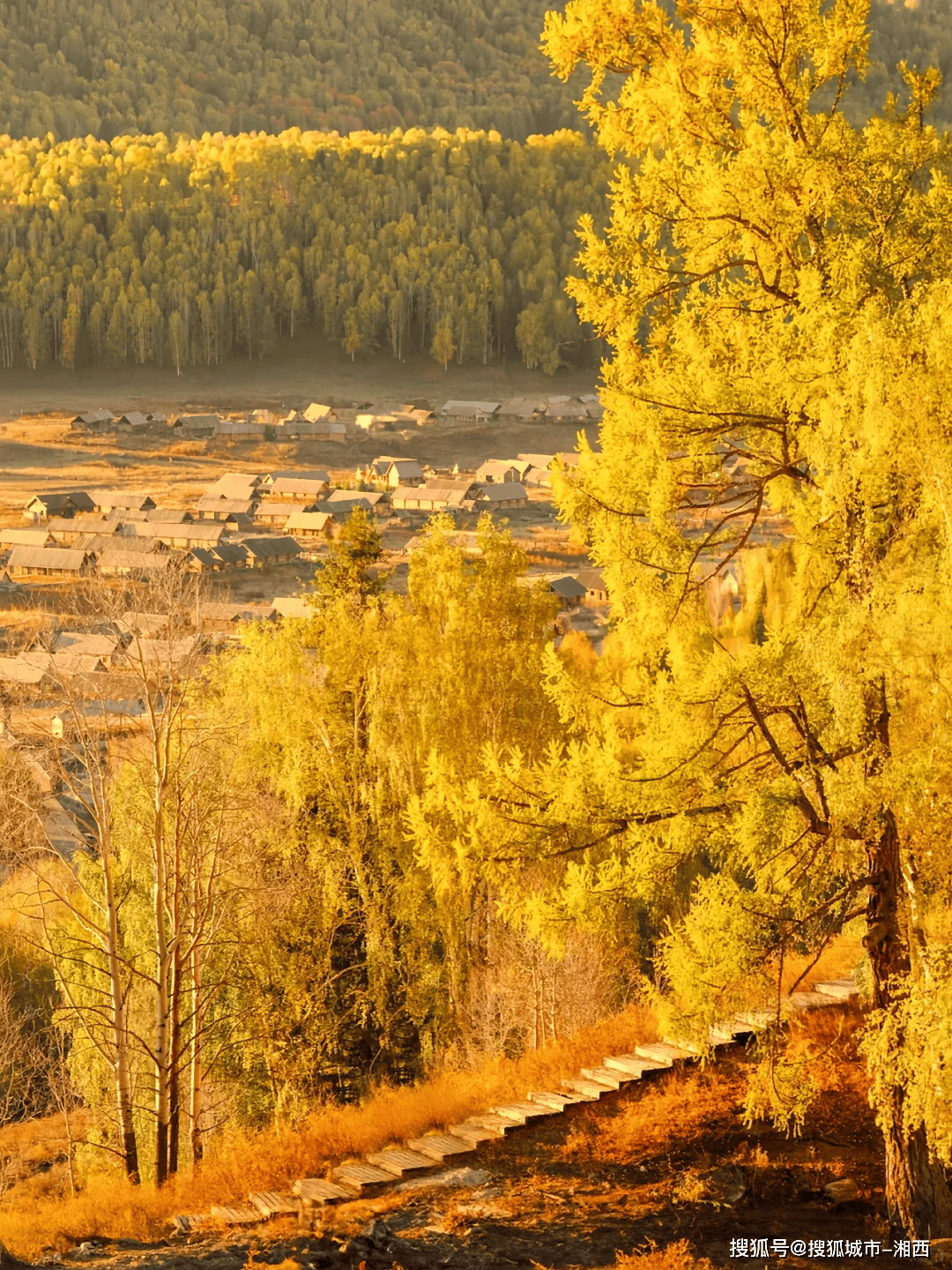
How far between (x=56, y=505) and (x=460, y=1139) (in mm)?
82963

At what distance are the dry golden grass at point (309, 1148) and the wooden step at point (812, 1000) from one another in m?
1.77

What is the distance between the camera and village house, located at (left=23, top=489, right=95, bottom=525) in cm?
9025

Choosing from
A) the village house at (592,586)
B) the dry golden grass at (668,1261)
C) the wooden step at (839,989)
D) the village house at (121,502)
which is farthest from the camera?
the village house at (121,502)

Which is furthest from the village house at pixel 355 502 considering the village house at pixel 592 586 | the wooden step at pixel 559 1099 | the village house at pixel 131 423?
the wooden step at pixel 559 1099

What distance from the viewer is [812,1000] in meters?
16.1

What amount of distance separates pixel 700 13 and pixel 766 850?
6.83 m

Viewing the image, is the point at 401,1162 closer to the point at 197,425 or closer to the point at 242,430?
the point at 242,430

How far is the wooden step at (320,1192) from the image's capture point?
12.3 m

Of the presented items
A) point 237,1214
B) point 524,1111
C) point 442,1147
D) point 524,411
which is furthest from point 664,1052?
point 524,411

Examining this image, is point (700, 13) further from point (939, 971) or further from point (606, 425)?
point (939, 971)

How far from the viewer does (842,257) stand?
33.2 feet

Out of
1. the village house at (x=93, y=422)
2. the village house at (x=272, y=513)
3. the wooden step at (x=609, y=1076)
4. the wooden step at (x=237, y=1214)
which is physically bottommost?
the wooden step at (x=237, y=1214)

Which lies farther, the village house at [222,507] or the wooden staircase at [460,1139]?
the village house at [222,507]

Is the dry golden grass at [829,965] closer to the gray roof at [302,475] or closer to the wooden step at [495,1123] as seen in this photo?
the wooden step at [495,1123]
